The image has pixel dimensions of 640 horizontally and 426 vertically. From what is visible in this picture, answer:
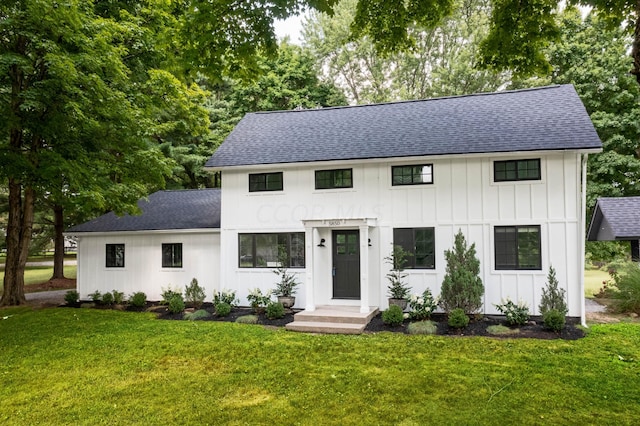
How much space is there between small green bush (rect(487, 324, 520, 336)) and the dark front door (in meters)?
3.93

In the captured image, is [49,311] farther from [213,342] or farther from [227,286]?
[213,342]

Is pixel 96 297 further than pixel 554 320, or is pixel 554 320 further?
pixel 96 297

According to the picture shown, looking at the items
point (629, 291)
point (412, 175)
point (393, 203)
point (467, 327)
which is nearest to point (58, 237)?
point (393, 203)

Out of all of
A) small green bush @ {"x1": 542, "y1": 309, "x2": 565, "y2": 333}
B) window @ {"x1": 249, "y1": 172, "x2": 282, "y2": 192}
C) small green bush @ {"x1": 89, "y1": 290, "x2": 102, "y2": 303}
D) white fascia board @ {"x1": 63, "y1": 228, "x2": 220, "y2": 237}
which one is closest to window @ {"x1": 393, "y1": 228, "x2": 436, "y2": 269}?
small green bush @ {"x1": 542, "y1": 309, "x2": 565, "y2": 333}

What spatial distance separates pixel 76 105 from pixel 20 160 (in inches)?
86.2

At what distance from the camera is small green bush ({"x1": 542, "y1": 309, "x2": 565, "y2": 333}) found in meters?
9.80

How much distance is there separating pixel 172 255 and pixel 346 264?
625 centimetres

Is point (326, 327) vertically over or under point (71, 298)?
under

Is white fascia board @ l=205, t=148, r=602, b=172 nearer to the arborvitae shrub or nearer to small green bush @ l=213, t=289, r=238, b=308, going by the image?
the arborvitae shrub

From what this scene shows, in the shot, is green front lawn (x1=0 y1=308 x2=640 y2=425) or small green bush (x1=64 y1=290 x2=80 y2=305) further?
small green bush (x1=64 y1=290 x2=80 y2=305)

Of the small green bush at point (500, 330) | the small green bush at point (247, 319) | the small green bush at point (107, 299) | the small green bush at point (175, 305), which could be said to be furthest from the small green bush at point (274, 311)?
the small green bush at point (107, 299)

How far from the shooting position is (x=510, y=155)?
37.7 ft

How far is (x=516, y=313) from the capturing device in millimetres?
10555

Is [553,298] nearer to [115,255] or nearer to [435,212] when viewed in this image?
[435,212]
